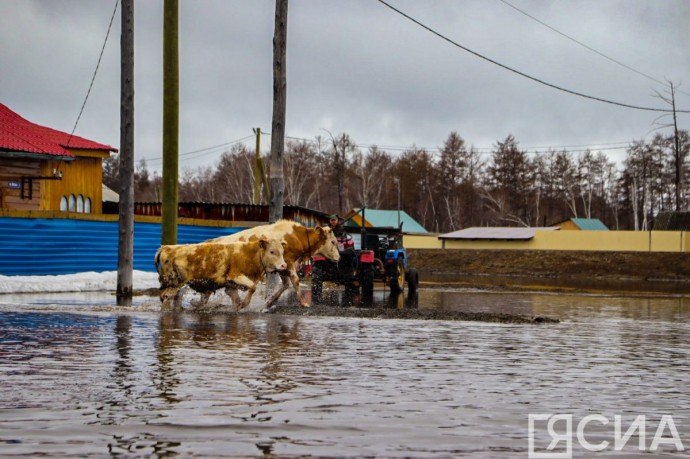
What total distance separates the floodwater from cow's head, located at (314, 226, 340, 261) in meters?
6.63

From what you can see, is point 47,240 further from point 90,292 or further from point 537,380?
point 537,380

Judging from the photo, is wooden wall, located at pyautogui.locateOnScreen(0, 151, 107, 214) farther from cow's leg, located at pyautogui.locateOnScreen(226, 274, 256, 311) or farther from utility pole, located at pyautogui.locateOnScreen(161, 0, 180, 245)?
cow's leg, located at pyautogui.locateOnScreen(226, 274, 256, 311)

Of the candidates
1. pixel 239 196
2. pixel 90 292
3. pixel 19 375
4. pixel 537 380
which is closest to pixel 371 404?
pixel 537 380

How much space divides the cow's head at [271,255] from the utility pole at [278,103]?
540cm

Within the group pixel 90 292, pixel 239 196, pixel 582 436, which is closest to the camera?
pixel 582 436

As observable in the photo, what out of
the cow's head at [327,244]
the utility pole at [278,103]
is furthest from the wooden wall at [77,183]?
the cow's head at [327,244]

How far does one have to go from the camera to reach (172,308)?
20609 mm

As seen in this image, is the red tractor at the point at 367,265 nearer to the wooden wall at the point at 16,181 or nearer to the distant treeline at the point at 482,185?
the wooden wall at the point at 16,181

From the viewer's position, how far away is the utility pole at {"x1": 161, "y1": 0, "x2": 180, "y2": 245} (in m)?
23.3

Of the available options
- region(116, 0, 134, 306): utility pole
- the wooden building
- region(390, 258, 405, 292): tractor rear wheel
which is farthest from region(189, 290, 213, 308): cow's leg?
the wooden building

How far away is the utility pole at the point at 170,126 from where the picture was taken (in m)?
23.3

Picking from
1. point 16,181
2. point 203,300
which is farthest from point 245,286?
point 16,181

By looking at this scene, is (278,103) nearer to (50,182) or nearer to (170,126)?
(170,126)

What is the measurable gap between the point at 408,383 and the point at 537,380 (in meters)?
1.39
